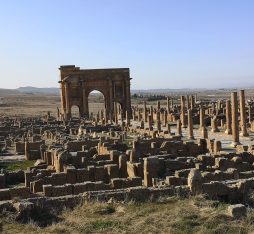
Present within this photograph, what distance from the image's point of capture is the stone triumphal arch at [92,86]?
58688 mm

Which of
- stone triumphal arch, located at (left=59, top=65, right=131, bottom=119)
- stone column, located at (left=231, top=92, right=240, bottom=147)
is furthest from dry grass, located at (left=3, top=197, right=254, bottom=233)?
stone triumphal arch, located at (left=59, top=65, right=131, bottom=119)

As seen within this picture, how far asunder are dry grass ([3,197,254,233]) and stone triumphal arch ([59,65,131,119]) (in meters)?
46.1

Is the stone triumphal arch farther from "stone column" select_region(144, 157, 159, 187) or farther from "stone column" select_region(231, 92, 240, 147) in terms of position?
"stone column" select_region(144, 157, 159, 187)

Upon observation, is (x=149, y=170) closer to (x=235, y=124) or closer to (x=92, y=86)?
(x=235, y=124)

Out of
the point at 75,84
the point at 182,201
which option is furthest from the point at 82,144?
the point at 75,84

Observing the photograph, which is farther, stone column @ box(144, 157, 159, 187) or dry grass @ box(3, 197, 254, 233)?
stone column @ box(144, 157, 159, 187)

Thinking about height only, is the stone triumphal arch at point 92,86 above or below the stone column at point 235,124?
above

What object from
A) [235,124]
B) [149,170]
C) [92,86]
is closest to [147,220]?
[149,170]

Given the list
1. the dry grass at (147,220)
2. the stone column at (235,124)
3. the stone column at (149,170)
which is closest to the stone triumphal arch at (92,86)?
the stone column at (235,124)

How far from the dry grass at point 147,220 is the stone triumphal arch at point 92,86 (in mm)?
46106

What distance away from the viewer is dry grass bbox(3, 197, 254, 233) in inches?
406

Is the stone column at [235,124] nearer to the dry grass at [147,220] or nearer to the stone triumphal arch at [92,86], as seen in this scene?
the dry grass at [147,220]

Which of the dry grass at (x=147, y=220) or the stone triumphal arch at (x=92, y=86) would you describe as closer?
the dry grass at (x=147, y=220)

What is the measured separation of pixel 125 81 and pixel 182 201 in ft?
159
